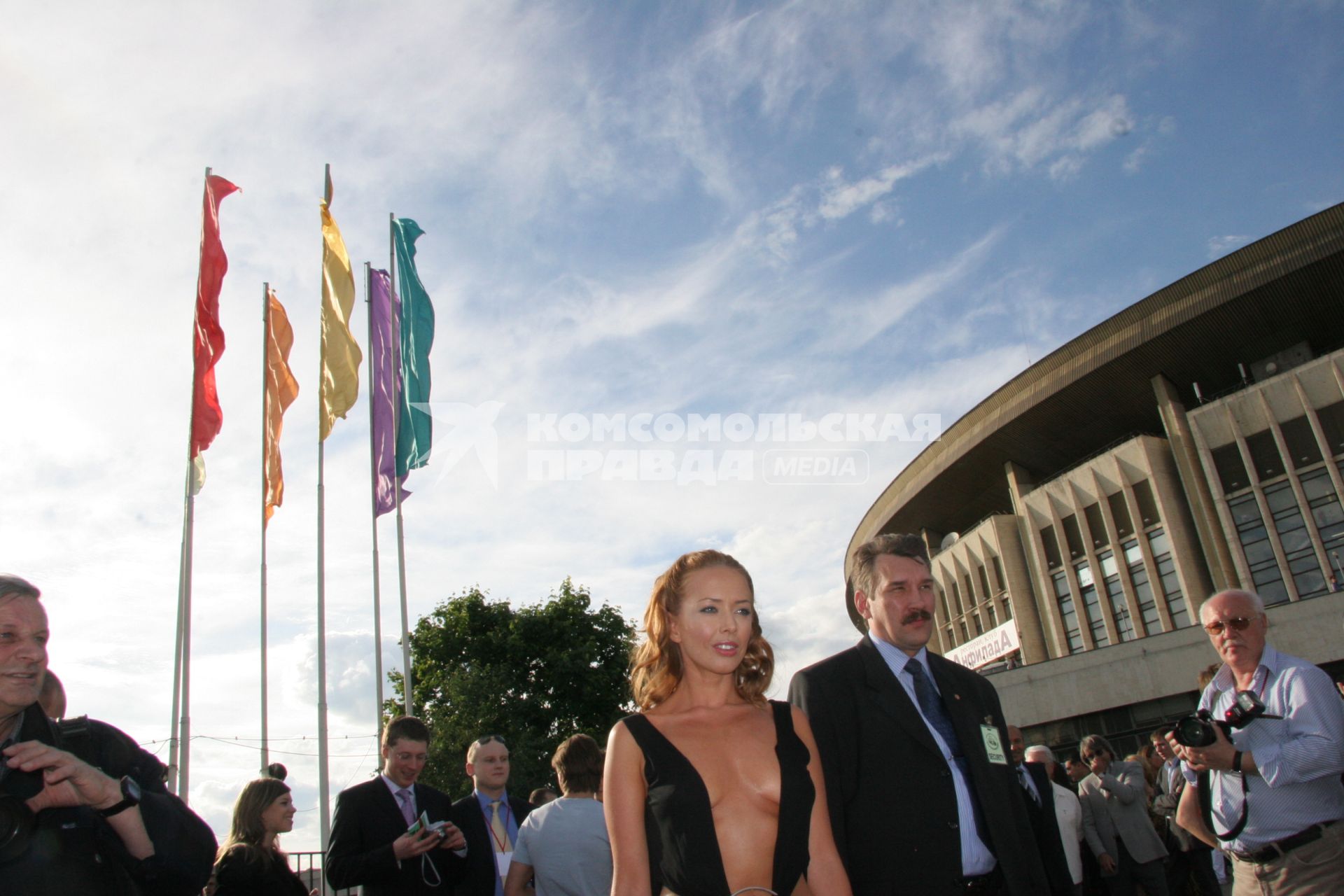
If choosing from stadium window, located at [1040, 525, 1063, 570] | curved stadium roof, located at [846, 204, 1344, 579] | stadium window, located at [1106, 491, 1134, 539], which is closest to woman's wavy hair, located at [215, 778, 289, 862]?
curved stadium roof, located at [846, 204, 1344, 579]

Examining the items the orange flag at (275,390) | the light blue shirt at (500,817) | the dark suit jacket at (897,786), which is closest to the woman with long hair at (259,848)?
the light blue shirt at (500,817)

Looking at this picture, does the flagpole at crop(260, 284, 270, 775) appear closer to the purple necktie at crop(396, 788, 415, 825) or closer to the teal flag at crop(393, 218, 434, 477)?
the teal flag at crop(393, 218, 434, 477)

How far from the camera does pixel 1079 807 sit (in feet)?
29.3

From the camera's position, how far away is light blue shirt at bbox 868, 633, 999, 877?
3.37m

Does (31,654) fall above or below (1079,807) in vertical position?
above

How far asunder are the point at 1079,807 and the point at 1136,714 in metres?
24.1

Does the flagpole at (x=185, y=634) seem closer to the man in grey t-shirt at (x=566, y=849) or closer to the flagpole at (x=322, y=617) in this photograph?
the flagpole at (x=322, y=617)

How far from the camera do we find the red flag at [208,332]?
14977mm

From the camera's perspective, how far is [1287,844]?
409 cm

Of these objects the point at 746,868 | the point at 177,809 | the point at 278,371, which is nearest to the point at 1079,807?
the point at 746,868

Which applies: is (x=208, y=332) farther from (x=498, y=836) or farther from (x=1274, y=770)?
(x=1274, y=770)

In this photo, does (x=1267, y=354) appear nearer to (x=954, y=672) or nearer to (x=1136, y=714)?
(x=1136, y=714)

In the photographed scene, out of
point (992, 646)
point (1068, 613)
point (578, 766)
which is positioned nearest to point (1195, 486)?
point (1068, 613)

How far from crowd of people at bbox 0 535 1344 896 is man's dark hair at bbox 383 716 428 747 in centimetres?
2
